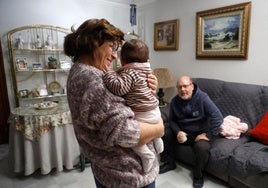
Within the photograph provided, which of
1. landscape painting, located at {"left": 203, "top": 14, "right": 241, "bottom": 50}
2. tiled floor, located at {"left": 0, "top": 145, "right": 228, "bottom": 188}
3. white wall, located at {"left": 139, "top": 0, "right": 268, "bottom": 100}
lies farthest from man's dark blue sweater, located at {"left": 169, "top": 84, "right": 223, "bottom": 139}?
landscape painting, located at {"left": 203, "top": 14, "right": 241, "bottom": 50}

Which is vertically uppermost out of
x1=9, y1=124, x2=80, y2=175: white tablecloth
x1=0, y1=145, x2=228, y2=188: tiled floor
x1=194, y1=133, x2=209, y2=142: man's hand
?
x1=194, y1=133, x2=209, y2=142: man's hand

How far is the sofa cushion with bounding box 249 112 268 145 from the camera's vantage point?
74.4 inches

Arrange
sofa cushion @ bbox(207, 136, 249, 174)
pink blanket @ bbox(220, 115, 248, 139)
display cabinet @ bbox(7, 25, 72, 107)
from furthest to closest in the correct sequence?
display cabinet @ bbox(7, 25, 72, 107) → pink blanket @ bbox(220, 115, 248, 139) → sofa cushion @ bbox(207, 136, 249, 174)

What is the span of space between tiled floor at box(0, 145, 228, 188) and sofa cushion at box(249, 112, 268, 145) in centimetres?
60

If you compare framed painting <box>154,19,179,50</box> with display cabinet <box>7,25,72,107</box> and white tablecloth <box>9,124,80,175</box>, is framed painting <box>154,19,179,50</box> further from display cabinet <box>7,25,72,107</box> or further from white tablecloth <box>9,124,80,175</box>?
white tablecloth <box>9,124,80,175</box>

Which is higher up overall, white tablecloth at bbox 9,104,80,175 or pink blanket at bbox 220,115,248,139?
pink blanket at bbox 220,115,248,139

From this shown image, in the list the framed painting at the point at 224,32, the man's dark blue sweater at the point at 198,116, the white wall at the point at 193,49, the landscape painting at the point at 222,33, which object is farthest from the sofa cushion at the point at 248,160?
the landscape painting at the point at 222,33

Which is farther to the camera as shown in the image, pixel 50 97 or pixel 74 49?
pixel 50 97

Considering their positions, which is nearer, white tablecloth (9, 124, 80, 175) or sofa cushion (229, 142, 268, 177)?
sofa cushion (229, 142, 268, 177)

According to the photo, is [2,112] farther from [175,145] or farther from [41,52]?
[175,145]

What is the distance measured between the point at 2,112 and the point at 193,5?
3.35 m

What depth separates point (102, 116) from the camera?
2.22 ft

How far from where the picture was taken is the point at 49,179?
2141 mm

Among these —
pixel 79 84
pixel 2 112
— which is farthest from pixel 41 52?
pixel 79 84
